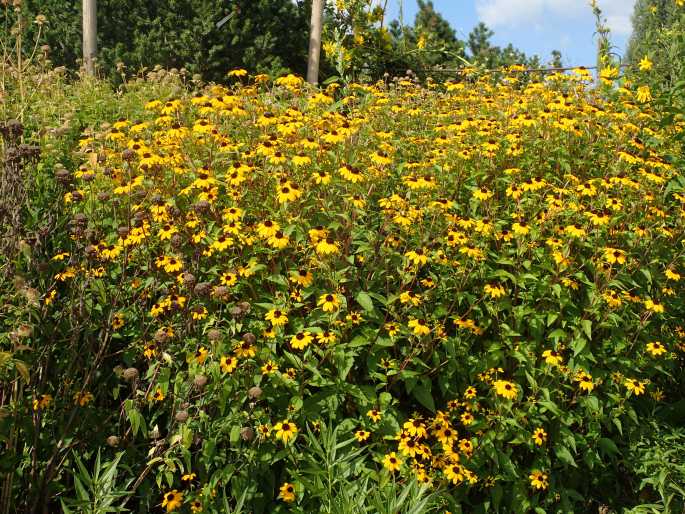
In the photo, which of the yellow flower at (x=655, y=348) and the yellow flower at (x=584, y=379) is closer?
the yellow flower at (x=584, y=379)

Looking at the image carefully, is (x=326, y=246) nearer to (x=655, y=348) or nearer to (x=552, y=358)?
(x=552, y=358)

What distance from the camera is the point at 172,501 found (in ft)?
7.97

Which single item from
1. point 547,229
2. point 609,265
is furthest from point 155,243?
point 609,265

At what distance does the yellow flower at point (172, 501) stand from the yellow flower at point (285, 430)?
0.42m

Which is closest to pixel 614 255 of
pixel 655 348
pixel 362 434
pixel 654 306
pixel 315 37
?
pixel 654 306

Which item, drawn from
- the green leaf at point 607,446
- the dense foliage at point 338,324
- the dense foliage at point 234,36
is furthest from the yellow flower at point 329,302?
the dense foliage at point 234,36

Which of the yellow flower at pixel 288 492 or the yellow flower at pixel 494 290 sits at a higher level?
the yellow flower at pixel 494 290

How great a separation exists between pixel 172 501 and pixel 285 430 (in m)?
0.48

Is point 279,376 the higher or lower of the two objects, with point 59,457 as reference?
higher

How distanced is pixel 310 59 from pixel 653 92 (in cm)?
491

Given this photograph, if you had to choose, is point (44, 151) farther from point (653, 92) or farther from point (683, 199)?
point (653, 92)

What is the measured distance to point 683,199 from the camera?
370 centimetres

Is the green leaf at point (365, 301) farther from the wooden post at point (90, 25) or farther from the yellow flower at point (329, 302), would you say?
the wooden post at point (90, 25)

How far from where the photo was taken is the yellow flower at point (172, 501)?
241 cm
